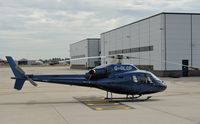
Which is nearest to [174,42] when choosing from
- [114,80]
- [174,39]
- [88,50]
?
[174,39]

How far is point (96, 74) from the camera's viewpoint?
→ 70.0ft

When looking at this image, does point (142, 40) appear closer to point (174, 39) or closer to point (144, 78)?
point (174, 39)

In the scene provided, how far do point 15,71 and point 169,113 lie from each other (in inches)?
356

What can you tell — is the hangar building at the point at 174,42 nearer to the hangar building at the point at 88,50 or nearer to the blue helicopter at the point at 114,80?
the blue helicopter at the point at 114,80

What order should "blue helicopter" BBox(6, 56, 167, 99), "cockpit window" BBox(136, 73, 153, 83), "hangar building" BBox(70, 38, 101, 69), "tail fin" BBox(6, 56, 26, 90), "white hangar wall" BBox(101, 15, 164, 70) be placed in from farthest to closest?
1. "hangar building" BBox(70, 38, 101, 69)
2. "white hangar wall" BBox(101, 15, 164, 70)
3. "cockpit window" BBox(136, 73, 153, 83)
4. "blue helicopter" BBox(6, 56, 167, 99)
5. "tail fin" BBox(6, 56, 26, 90)

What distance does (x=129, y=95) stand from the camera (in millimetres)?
23359

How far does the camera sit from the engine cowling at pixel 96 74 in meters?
21.3

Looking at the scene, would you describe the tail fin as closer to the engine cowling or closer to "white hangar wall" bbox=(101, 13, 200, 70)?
the engine cowling

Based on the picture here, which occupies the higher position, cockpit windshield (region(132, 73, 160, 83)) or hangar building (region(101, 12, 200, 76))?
hangar building (region(101, 12, 200, 76))

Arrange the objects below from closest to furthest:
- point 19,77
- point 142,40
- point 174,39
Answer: point 19,77
point 174,39
point 142,40

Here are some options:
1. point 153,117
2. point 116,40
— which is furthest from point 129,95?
point 116,40

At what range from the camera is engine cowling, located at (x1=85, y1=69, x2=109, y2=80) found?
839 inches

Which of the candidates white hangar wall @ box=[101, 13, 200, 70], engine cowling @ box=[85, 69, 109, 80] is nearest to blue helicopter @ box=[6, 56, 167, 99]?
engine cowling @ box=[85, 69, 109, 80]

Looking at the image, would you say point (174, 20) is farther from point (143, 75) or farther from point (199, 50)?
point (143, 75)
